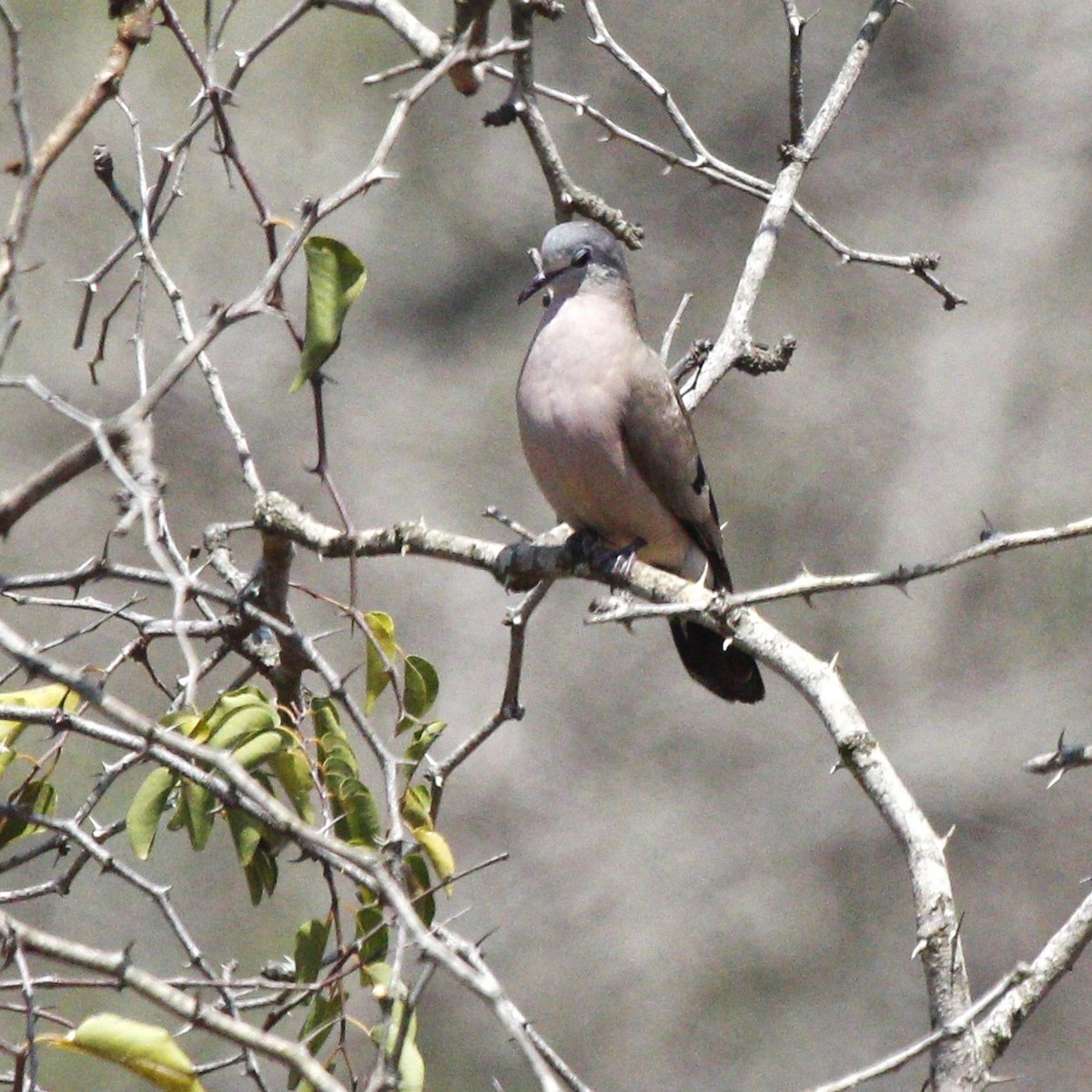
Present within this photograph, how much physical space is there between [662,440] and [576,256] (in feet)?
2.00

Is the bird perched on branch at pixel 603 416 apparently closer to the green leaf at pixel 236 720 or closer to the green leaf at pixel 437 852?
the green leaf at pixel 437 852

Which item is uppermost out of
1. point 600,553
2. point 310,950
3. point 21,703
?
point 600,553

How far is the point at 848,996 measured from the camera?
8.55 m

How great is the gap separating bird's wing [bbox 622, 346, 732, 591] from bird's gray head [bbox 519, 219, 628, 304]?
28 centimetres

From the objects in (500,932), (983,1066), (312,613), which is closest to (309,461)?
(312,613)

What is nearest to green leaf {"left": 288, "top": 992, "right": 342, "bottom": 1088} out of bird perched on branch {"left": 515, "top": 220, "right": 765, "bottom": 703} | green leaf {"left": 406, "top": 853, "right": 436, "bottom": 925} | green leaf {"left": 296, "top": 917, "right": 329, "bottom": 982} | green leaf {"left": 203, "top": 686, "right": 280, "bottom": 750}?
green leaf {"left": 296, "top": 917, "right": 329, "bottom": 982}

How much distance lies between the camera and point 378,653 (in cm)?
265

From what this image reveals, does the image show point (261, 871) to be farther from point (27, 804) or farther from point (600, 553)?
point (600, 553)

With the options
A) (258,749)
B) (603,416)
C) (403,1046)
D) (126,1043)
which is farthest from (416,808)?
(603,416)

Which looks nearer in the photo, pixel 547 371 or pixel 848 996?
pixel 547 371

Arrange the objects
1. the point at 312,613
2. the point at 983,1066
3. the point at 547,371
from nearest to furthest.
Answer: the point at 983,1066, the point at 547,371, the point at 312,613

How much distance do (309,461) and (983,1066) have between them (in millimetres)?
6643

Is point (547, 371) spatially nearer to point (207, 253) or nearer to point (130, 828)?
point (130, 828)

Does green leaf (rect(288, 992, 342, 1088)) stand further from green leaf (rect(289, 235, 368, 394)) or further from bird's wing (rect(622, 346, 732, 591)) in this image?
bird's wing (rect(622, 346, 732, 591))
